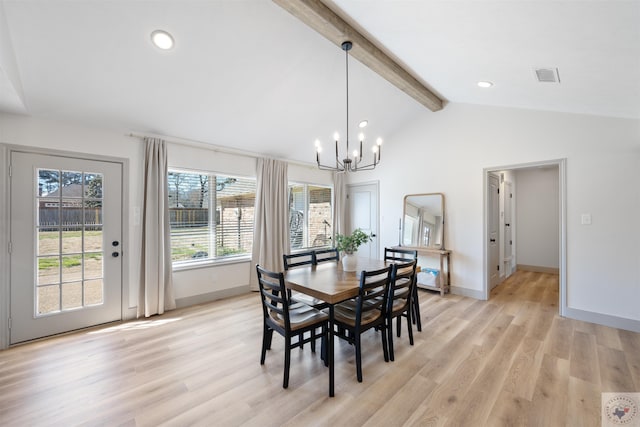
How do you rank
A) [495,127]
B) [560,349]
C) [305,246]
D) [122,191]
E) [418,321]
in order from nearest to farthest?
[560,349] < [418,321] < [122,191] < [495,127] < [305,246]

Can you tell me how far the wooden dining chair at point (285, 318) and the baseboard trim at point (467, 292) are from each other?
3.02 meters

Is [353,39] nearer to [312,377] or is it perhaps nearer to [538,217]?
[312,377]

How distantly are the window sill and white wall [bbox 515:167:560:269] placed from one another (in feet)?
20.5

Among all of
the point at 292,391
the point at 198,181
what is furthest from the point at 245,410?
the point at 198,181

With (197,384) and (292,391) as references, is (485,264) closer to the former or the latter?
(292,391)

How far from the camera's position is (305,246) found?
562 centimetres

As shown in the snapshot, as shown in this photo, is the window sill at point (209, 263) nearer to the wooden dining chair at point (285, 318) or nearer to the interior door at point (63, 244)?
the interior door at point (63, 244)

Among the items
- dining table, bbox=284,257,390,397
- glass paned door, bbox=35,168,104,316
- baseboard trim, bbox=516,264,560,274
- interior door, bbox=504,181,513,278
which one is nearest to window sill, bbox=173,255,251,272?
glass paned door, bbox=35,168,104,316

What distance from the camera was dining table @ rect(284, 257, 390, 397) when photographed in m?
2.08

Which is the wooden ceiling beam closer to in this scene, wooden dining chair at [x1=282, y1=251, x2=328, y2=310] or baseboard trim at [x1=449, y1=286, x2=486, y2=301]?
wooden dining chair at [x1=282, y1=251, x2=328, y2=310]

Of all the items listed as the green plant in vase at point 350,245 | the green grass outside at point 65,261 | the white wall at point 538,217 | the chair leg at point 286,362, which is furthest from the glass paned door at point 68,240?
the white wall at point 538,217

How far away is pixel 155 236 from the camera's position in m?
3.54

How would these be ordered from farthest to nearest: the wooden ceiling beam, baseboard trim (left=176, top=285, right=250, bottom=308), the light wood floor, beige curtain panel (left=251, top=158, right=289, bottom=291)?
beige curtain panel (left=251, top=158, right=289, bottom=291) < baseboard trim (left=176, top=285, right=250, bottom=308) < the wooden ceiling beam < the light wood floor

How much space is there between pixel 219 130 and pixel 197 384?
3079mm
